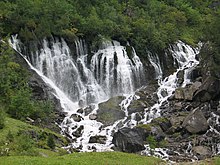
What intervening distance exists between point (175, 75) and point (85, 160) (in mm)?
33642

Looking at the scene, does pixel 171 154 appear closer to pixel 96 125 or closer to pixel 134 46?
pixel 96 125

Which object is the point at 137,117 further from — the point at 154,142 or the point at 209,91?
the point at 209,91

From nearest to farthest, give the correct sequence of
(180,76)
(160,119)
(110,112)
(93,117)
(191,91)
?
(160,119) → (93,117) → (110,112) → (191,91) → (180,76)

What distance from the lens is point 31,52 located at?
44844 mm

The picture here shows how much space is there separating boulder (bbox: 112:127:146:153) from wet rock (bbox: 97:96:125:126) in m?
5.50

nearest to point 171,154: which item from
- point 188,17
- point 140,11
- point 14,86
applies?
point 14,86

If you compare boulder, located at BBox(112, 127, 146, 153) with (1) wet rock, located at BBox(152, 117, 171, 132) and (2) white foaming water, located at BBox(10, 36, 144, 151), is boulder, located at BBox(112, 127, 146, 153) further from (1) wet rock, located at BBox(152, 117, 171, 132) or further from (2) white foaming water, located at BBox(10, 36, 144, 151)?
(2) white foaming water, located at BBox(10, 36, 144, 151)

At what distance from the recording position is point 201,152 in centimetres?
3011

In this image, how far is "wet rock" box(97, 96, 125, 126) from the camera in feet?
125

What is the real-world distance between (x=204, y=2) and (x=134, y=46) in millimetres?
43492

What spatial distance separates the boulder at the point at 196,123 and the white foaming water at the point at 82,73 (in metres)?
11.3

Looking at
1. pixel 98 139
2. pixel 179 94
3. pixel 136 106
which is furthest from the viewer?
pixel 179 94

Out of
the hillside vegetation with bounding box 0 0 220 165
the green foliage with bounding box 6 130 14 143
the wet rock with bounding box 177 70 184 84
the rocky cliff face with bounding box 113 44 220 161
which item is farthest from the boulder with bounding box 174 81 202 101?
the green foliage with bounding box 6 130 14 143

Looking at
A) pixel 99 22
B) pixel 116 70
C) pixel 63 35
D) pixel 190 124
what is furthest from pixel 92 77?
pixel 190 124
